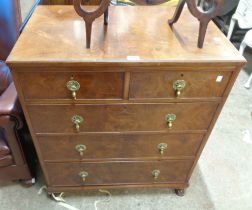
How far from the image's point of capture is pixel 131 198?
1.42 m

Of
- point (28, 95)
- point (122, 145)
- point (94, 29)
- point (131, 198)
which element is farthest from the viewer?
point (131, 198)

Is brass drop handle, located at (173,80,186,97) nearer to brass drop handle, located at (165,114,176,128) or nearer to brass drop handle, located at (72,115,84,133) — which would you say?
brass drop handle, located at (165,114,176,128)

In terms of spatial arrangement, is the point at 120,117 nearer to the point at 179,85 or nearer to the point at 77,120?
the point at 77,120

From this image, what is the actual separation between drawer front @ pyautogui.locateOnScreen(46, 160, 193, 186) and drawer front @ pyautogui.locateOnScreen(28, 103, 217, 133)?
26cm

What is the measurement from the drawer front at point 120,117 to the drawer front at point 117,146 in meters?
0.05

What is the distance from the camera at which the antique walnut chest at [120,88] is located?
853 mm

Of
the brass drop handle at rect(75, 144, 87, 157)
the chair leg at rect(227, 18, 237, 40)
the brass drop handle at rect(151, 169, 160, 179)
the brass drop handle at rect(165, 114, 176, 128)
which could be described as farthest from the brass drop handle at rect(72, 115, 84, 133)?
the chair leg at rect(227, 18, 237, 40)

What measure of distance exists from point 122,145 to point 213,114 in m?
0.44

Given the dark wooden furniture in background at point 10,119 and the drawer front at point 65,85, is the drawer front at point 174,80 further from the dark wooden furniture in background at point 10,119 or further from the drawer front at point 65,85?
the dark wooden furniture in background at point 10,119

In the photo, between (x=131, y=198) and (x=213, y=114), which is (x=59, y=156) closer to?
(x=131, y=198)

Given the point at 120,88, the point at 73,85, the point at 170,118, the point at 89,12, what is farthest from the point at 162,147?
the point at 89,12

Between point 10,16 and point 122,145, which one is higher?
point 10,16

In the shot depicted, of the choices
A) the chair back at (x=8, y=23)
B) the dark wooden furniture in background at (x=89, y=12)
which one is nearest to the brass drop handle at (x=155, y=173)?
the dark wooden furniture in background at (x=89, y=12)

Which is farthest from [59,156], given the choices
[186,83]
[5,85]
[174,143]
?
[186,83]
